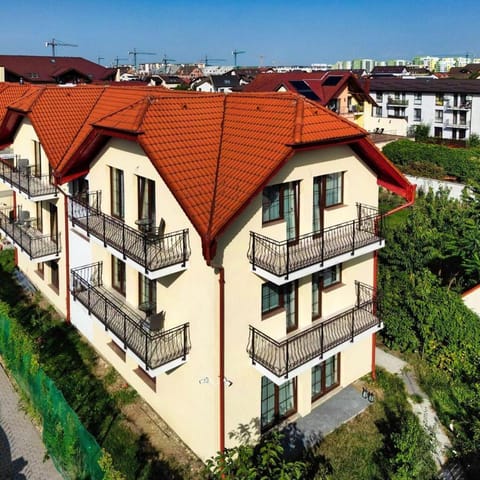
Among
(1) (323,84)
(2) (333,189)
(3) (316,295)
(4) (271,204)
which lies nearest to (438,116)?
A: (1) (323,84)

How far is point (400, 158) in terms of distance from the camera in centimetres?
4612

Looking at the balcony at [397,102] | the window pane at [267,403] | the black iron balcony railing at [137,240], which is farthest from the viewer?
the balcony at [397,102]

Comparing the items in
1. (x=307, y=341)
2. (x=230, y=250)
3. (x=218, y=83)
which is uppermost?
(x=218, y=83)

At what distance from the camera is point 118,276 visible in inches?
613

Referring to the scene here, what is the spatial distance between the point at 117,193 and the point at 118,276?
2.53 meters

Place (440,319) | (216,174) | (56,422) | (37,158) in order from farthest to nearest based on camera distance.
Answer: (37,158)
(440,319)
(56,422)
(216,174)

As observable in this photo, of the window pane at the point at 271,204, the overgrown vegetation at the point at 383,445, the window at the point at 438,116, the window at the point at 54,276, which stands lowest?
the overgrown vegetation at the point at 383,445

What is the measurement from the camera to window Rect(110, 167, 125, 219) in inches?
569

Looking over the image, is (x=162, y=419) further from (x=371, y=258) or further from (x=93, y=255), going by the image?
(x=371, y=258)

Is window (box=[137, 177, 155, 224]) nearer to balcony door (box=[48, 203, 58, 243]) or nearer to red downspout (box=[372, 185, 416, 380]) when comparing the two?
red downspout (box=[372, 185, 416, 380])

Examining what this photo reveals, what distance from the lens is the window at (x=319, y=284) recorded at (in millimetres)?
14219

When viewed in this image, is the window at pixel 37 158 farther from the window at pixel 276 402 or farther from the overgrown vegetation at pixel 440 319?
the overgrown vegetation at pixel 440 319

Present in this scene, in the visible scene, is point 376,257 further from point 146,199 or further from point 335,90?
point 335,90

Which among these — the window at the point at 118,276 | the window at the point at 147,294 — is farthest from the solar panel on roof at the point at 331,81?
the window at the point at 147,294
